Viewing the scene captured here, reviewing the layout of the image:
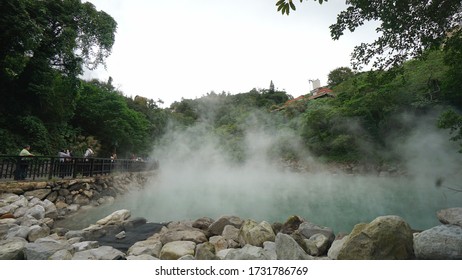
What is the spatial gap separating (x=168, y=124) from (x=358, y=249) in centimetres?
2686

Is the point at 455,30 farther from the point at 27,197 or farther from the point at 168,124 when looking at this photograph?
the point at 168,124

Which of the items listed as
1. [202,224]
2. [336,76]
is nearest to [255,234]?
[202,224]

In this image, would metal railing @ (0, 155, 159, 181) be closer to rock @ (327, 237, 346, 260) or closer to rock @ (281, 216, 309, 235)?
rock @ (281, 216, 309, 235)

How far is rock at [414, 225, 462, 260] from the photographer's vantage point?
2738mm

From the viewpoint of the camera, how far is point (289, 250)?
3.15 meters

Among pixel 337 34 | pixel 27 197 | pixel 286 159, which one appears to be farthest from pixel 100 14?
pixel 286 159

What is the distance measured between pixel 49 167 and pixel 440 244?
9.44m

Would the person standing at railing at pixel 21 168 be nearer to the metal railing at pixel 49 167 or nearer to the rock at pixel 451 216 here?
the metal railing at pixel 49 167

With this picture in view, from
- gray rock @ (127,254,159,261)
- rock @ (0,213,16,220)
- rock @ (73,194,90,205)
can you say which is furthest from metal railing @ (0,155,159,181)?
gray rock @ (127,254,159,261)

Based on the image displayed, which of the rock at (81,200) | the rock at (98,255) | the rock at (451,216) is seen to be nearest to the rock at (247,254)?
the rock at (98,255)

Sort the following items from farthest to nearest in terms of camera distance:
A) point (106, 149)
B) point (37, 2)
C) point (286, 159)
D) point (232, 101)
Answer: point (232, 101) < point (286, 159) < point (106, 149) < point (37, 2)

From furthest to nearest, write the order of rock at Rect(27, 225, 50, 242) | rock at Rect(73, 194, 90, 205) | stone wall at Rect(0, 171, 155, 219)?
rock at Rect(73, 194, 90, 205), stone wall at Rect(0, 171, 155, 219), rock at Rect(27, 225, 50, 242)

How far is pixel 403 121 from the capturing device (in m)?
16.8

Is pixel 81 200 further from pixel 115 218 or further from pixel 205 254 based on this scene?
pixel 205 254
